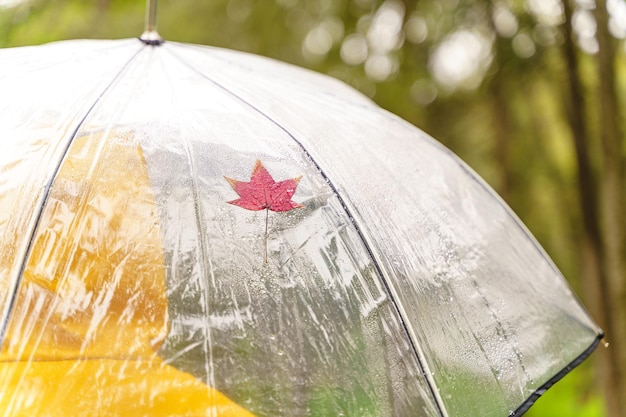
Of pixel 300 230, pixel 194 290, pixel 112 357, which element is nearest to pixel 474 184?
pixel 300 230

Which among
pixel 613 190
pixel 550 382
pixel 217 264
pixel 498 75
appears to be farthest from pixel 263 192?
pixel 498 75

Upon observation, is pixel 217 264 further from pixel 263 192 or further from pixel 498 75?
pixel 498 75

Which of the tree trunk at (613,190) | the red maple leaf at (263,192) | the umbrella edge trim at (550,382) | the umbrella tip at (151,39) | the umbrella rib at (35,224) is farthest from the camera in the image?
the tree trunk at (613,190)

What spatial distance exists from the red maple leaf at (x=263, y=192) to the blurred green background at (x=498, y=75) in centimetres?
186

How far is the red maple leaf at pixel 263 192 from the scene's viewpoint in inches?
63.3

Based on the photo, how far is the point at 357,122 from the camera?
1.99m

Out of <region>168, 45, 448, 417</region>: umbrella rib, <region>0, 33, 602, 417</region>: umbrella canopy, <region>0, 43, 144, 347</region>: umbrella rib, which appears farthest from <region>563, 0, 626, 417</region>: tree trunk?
<region>0, 43, 144, 347</region>: umbrella rib

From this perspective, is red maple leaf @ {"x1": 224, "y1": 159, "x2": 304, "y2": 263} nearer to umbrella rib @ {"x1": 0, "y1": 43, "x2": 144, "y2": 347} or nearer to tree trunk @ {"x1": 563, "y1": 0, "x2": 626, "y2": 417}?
umbrella rib @ {"x1": 0, "y1": 43, "x2": 144, "y2": 347}

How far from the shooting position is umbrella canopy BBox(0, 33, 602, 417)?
1474 millimetres

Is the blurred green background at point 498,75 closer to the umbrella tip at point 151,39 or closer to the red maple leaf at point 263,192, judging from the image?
the umbrella tip at point 151,39

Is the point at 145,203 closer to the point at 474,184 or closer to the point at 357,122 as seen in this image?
the point at 357,122

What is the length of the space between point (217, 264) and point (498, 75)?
155 inches

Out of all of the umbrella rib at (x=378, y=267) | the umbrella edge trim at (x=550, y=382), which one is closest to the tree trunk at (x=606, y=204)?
the umbrella edge trim at (x=550, y=382)

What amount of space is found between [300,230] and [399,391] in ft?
1.40
